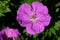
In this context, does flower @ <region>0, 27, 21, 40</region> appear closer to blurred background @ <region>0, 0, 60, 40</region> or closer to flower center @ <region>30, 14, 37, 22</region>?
blurred background @ <region>0, 0, 60, 40</region>

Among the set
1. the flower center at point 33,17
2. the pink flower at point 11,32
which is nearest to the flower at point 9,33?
the pink flower at point 11,32

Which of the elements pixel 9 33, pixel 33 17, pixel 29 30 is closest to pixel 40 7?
pixel 33 17

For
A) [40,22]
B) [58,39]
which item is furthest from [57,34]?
[40,22]

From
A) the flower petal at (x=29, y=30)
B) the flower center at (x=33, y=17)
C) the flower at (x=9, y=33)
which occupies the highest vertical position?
the flower center at (x=33, y=17)

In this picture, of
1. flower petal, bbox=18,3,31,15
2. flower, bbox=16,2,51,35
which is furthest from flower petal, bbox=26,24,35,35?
flower petal, bbox=18,3,31,15

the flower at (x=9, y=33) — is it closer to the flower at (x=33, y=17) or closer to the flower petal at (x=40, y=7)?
the flower at (x=33, y=17)
